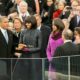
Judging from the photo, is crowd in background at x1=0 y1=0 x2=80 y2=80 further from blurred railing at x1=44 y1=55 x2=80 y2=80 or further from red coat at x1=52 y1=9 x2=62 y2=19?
red coat at x1=52 y1=9 x2=62 y2=19

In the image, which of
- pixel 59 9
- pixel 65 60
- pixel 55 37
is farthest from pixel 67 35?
pixel 59 9

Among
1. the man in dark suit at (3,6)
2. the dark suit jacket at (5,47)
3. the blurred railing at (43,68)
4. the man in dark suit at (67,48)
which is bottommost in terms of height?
the blurred railing at (43,68)

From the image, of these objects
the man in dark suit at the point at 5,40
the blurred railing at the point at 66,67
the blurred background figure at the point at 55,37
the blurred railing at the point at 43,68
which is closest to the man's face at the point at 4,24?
the man in dark suit at the point at 5,40

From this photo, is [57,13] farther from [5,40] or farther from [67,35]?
[67,35]

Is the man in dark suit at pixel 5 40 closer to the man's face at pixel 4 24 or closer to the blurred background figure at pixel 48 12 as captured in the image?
the man's face at pixel 4 24

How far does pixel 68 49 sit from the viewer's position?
865 cm

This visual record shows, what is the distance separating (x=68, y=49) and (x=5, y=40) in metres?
1.97

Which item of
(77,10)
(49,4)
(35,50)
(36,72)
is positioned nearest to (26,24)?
(35,50)

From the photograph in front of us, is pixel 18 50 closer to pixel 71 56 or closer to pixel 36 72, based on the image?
pixel 36 72

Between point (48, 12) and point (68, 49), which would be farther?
point (48, 12)

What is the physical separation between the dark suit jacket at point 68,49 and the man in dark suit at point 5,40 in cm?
167

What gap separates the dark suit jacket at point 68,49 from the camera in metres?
8.63

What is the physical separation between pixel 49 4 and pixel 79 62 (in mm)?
5924

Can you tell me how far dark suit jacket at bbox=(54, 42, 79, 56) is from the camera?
28.3ft
